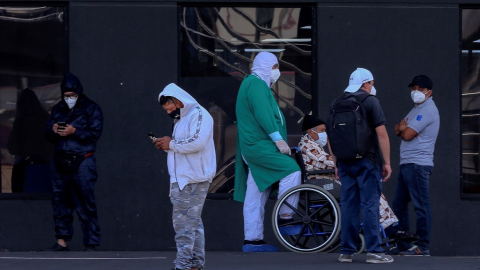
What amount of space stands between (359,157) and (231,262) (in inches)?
62.9

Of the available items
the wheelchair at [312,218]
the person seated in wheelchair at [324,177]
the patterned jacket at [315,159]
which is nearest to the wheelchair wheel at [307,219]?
the wheelchair at [312,218]

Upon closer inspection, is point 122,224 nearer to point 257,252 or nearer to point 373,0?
point 257,252

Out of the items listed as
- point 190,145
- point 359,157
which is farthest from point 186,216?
point 359,157

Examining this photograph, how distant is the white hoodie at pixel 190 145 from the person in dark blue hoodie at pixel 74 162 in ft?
7.48

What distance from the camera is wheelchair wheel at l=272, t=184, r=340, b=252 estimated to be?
26.1 ft

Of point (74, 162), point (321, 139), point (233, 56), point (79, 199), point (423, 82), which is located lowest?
point (79, 199)

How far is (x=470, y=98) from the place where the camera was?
986 centimetres

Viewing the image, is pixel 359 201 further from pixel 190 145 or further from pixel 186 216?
pixel 190 145

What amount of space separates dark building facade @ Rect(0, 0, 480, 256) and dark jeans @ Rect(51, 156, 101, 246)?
0.96 meters

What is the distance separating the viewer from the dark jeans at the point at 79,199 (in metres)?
8.67

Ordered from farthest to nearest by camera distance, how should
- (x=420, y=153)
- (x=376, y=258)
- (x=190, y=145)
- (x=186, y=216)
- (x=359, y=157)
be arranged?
(x=420, y=153)
(x=376, y=258)
(x=359, y=157)
(x=186, y=216)
(x=190, y=145)

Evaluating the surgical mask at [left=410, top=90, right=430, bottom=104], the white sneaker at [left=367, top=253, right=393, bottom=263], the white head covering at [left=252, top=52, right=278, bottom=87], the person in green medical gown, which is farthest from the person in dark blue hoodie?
the surgical mask at [left=410, top=90, right=430, bottom=104]

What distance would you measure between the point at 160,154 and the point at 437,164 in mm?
3322

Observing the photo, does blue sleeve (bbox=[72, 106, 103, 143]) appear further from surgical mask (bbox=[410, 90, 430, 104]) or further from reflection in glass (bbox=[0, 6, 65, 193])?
surgical mask (bbox=[410, 90, 430, 104])
